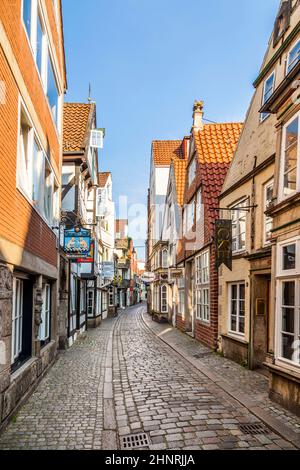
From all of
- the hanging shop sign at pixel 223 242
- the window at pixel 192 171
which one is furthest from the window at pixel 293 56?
the window at pixel 192 171

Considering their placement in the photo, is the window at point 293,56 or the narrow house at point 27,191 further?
the window at point 293,56

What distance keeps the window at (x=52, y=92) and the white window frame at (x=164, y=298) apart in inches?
787

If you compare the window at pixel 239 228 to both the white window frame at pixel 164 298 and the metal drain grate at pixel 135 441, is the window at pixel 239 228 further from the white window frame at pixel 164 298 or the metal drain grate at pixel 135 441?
the white window frame at pixel 164 298

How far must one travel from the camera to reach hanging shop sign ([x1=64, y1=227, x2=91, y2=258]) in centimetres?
1316

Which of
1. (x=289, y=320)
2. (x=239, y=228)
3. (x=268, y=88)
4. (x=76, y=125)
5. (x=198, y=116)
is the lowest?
(x=289, y=320)

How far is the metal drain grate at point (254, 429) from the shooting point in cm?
579

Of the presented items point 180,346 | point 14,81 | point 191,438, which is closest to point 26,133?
point 14,81

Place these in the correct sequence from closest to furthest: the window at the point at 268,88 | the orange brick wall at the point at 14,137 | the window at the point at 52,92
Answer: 1. the orange brick wall at the point at 14,137
2. the window at the point at 268,88
3. the window at the point at 52,92

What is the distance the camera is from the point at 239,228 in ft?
39.3

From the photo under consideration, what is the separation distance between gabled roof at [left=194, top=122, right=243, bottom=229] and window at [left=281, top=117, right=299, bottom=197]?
6688mm

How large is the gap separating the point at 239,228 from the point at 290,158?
4.74 metres

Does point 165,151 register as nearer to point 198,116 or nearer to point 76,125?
point 198,116

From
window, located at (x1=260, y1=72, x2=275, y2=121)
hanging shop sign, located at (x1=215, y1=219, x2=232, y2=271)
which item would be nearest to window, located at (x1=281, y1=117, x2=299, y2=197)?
window, located at (x1=260, y1=72, x2=275, y2=121)

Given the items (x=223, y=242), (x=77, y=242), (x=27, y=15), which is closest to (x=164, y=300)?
(x=77, y=242)
